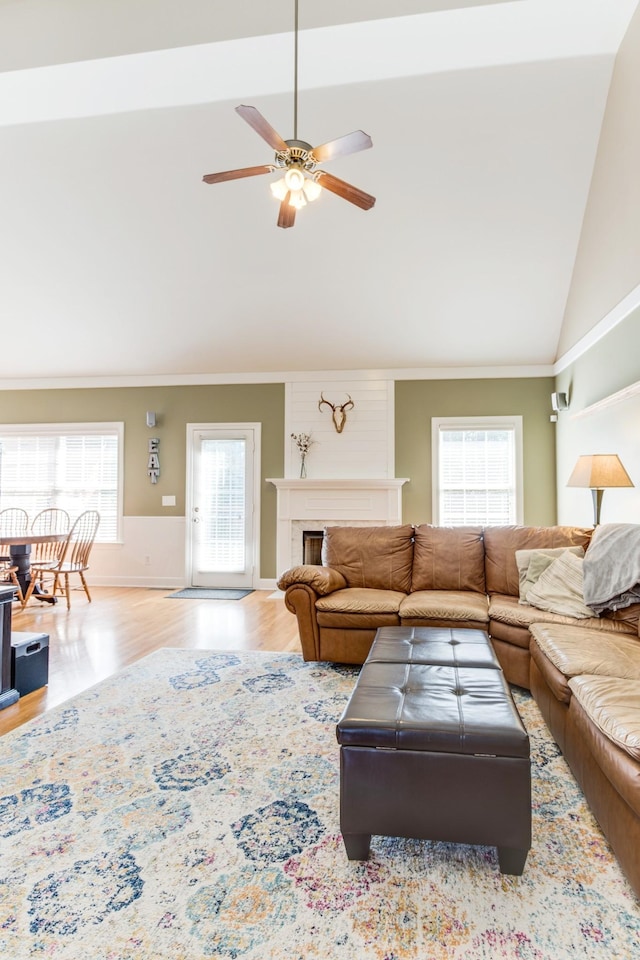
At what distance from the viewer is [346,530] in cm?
445

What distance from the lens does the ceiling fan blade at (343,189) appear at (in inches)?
121

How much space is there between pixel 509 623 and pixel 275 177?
417 centimetres

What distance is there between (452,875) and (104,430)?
6.79 metres

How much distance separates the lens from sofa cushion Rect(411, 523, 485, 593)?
13.4 ft

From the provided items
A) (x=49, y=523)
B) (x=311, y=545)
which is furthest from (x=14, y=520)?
(x=311, y=545)

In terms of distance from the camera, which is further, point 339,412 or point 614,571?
point 339,412

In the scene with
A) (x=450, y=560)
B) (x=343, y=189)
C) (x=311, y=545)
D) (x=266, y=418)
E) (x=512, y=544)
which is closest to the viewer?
(x=343, y=189)

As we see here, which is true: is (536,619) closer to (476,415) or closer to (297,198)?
(297,198)

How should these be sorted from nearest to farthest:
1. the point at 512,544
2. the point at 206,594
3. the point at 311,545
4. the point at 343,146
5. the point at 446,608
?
the point at 343,146, the point at 446,608, the point at 512,544, the point at 206,594, the point at 311,545

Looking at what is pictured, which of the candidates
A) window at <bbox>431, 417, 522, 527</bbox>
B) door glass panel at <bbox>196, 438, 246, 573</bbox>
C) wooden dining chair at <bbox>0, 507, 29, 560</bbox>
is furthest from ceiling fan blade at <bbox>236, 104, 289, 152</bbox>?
wooden dining chair at <bbox>0, 507, 29, 560</bbox>

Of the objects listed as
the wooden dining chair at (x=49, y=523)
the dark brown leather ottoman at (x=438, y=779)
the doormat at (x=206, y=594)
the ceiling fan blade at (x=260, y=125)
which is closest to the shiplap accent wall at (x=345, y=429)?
the doormat at (x=206, y=594)

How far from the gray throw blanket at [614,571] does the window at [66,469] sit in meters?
5.91

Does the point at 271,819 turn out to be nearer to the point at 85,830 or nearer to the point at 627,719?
the point at 85,830

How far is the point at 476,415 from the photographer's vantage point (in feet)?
21.7
